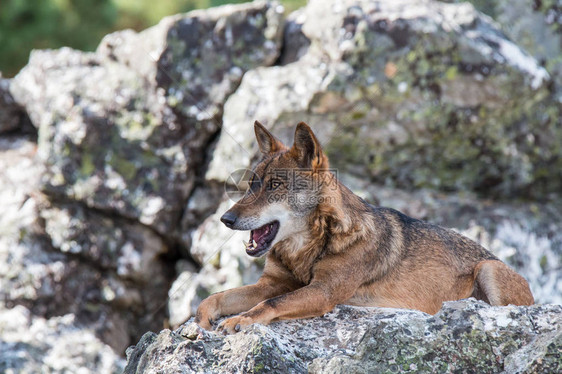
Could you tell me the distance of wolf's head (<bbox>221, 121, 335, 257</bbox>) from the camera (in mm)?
5395

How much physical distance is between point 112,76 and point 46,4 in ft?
31.2

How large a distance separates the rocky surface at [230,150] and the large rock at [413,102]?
23mm

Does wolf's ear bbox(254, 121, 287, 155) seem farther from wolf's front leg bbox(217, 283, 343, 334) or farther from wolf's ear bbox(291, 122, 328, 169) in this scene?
wolf's front leg bbox(217, 283, 343, 334)

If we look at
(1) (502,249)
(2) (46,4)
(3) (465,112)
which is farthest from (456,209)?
(2) (46,4)

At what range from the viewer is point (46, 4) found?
17812 millimetres

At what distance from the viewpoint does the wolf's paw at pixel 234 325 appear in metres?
4.48

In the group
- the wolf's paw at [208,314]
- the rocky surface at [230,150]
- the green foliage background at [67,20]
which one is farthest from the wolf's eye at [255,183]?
the green foliage background at [67,20]

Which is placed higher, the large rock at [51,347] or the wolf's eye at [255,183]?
the wolf's eye at [255,183]

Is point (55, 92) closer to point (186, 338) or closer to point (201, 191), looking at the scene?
point (201, 191)

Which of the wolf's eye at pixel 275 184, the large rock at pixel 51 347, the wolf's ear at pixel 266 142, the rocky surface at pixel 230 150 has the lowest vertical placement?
the large rock at pixel 51 347

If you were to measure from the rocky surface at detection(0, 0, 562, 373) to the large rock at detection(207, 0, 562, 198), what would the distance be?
0.02 metres

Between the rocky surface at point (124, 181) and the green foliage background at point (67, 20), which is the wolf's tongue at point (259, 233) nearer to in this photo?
the rocky surface at point (124, 181)

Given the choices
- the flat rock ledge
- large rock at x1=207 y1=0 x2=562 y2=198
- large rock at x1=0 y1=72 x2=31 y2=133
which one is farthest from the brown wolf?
large rock at x1=0 y1=72 x2=31 y2=133

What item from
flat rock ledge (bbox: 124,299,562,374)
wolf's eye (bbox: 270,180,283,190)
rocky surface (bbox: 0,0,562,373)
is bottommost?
rocky surface (bbox: 0,0,562,373)
